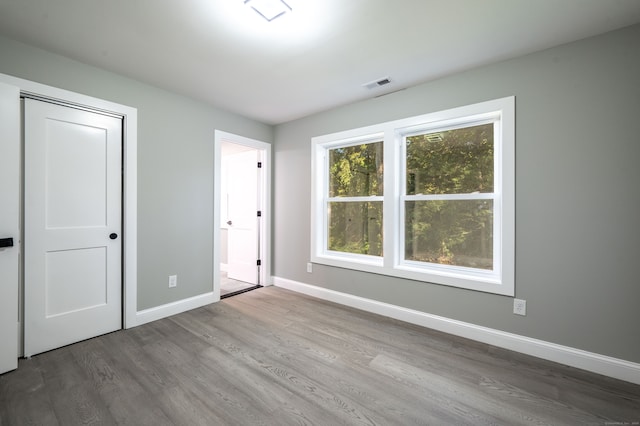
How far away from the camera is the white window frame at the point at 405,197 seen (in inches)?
92.6

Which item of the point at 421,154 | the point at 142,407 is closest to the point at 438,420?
the point at 142,407

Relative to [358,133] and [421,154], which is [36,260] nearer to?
[358,133]

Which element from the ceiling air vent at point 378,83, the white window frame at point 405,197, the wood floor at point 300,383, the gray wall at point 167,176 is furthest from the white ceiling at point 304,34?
the wood floor at point 300,383

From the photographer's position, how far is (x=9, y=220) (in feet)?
6.43

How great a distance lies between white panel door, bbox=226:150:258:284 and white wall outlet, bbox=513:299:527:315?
330 cm

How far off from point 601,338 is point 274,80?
3.50 meters

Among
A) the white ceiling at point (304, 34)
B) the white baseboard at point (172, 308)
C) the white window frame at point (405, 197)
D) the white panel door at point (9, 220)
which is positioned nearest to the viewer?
the white ceiling at point (304, 34)

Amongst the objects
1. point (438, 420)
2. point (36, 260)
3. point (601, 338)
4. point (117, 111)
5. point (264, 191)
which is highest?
point (117, 111)

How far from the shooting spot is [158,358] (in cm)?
216

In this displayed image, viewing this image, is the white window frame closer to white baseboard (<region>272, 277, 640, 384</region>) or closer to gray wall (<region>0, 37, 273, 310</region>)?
white baseboard (<region>272, 277, 640, 384</region>)

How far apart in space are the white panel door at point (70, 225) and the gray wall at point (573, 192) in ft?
10.9

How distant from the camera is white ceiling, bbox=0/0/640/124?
5.72 feet

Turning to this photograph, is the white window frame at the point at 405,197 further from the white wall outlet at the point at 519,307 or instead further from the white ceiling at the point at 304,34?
the white ceiling at the point at 304,34

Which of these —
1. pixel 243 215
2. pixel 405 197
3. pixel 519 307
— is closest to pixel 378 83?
pixel 405 197
